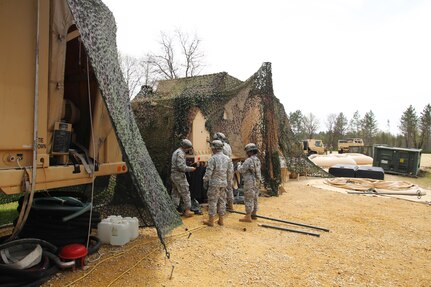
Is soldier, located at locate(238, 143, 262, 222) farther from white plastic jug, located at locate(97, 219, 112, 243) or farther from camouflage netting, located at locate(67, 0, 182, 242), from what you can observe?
white plastic jug, located at locate(97, 219, 112, 243)

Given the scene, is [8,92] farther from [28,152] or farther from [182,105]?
[182,105]

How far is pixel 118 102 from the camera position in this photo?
3.62m

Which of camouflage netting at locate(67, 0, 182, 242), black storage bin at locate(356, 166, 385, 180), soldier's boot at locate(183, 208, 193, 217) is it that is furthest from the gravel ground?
black storage bin at locate(356, 166, 385, 180)

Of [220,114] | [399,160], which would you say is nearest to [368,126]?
[399,160]

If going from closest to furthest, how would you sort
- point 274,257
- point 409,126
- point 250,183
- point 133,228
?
point 274,257
point 133,228
point 250,183
point 409,126

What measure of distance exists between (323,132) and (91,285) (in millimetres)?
60844

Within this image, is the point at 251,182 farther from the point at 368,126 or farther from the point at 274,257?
the point at 368,126

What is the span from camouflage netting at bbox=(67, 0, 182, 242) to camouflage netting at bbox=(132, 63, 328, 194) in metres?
3.62

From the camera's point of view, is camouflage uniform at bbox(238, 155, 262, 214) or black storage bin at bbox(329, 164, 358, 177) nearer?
camouflage uniform at bbox(238, 155, 262, 214)

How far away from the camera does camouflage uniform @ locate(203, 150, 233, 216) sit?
618cm

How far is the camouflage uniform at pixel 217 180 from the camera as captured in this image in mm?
6178

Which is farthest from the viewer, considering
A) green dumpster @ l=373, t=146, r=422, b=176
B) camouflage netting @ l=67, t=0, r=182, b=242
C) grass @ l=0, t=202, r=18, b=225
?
green dumpster @ l=373, t=146, r=422, b=176

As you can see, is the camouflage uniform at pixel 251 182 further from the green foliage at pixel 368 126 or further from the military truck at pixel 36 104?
the green foliage at pixel 368 126

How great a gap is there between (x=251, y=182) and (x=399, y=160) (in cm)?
1408
